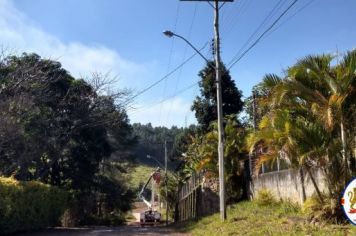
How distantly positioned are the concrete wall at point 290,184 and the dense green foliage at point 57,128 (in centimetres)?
1207

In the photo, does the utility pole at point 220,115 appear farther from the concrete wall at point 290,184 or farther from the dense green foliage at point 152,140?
the dense green foliage at point 152,140

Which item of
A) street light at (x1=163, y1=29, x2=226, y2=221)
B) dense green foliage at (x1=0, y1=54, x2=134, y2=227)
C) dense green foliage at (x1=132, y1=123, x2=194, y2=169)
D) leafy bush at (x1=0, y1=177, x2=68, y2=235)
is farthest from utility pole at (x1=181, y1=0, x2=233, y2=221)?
dense green foliage at (x1=132, y1=123, x2=194, y2=169)

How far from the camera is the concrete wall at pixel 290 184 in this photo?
55.7 feet

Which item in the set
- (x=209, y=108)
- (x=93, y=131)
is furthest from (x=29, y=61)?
(x=209, y=108)

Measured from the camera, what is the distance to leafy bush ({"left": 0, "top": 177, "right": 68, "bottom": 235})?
63.2 feet

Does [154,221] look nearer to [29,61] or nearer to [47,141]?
[47,141]

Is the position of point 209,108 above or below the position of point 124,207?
above

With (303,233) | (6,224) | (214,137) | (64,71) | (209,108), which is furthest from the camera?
(209,108)

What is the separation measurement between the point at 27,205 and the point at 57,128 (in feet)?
34.3

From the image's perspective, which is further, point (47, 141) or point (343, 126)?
point (47, 141)

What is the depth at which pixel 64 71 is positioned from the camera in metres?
34.4

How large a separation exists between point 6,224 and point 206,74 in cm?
2083

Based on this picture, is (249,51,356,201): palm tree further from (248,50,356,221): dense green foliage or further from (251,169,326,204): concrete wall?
(251,169,326,204): concrete wall
